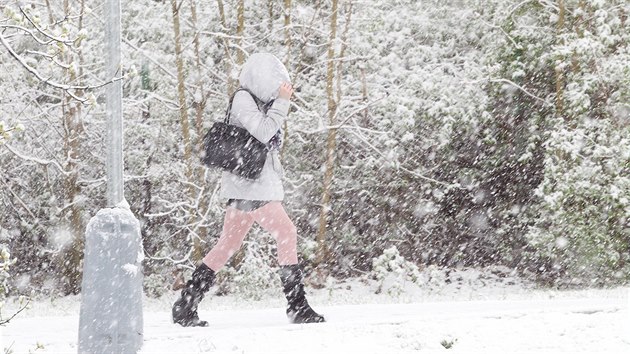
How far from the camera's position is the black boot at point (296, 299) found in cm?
557

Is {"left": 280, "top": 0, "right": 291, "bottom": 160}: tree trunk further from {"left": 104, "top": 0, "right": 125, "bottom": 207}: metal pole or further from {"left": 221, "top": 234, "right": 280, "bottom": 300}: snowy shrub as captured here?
{"left": 104, "top": 0, "right": 125, "bottom": 207}: metal pole

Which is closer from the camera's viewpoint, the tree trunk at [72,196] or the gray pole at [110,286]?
the gray pole at [110,286]

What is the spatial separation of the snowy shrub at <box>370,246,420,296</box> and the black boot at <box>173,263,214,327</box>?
8877mm

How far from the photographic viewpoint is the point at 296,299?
5.60 metres

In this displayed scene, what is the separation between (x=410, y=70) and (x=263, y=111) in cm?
1125

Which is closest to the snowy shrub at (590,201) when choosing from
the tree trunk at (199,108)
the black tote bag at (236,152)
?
the tree trunk at (199,108)

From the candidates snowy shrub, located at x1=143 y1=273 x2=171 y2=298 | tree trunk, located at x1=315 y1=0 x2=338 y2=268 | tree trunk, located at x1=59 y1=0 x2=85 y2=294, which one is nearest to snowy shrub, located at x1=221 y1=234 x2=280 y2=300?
tree trunk, located at x1=315 y1=0 x2=338 y2=268

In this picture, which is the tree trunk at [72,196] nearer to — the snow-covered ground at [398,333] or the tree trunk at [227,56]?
the tree trunk at [227,56]

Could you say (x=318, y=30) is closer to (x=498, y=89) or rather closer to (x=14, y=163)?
(x=498, y=89)

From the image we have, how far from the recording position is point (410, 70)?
54.5 ft

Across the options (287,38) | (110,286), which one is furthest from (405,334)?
(287,38)

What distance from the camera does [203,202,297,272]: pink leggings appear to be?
18.2 feet

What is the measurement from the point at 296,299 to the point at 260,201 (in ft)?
2.21

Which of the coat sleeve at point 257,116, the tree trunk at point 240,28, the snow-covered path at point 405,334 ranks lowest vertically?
the tree trunk at point 240,28
